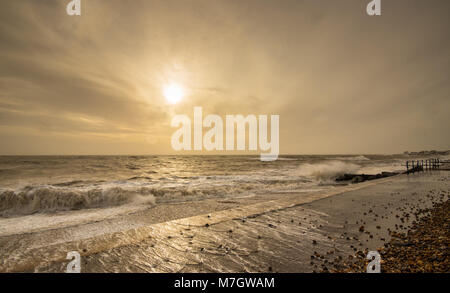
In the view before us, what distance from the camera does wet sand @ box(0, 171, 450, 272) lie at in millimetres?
4484

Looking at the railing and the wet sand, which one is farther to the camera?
the railing

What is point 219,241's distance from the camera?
5699mm

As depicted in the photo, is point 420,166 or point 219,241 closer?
point 219,241

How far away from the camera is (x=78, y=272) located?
14.0 ft

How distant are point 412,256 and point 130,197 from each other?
1385 centimetres

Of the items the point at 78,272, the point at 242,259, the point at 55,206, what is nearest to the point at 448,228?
the point at 242,259

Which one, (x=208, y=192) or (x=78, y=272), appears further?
(x=208, y=192)

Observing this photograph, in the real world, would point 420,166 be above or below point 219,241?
above

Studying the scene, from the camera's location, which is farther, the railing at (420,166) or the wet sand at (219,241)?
the railing at (420,166)

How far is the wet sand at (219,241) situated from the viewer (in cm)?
448
